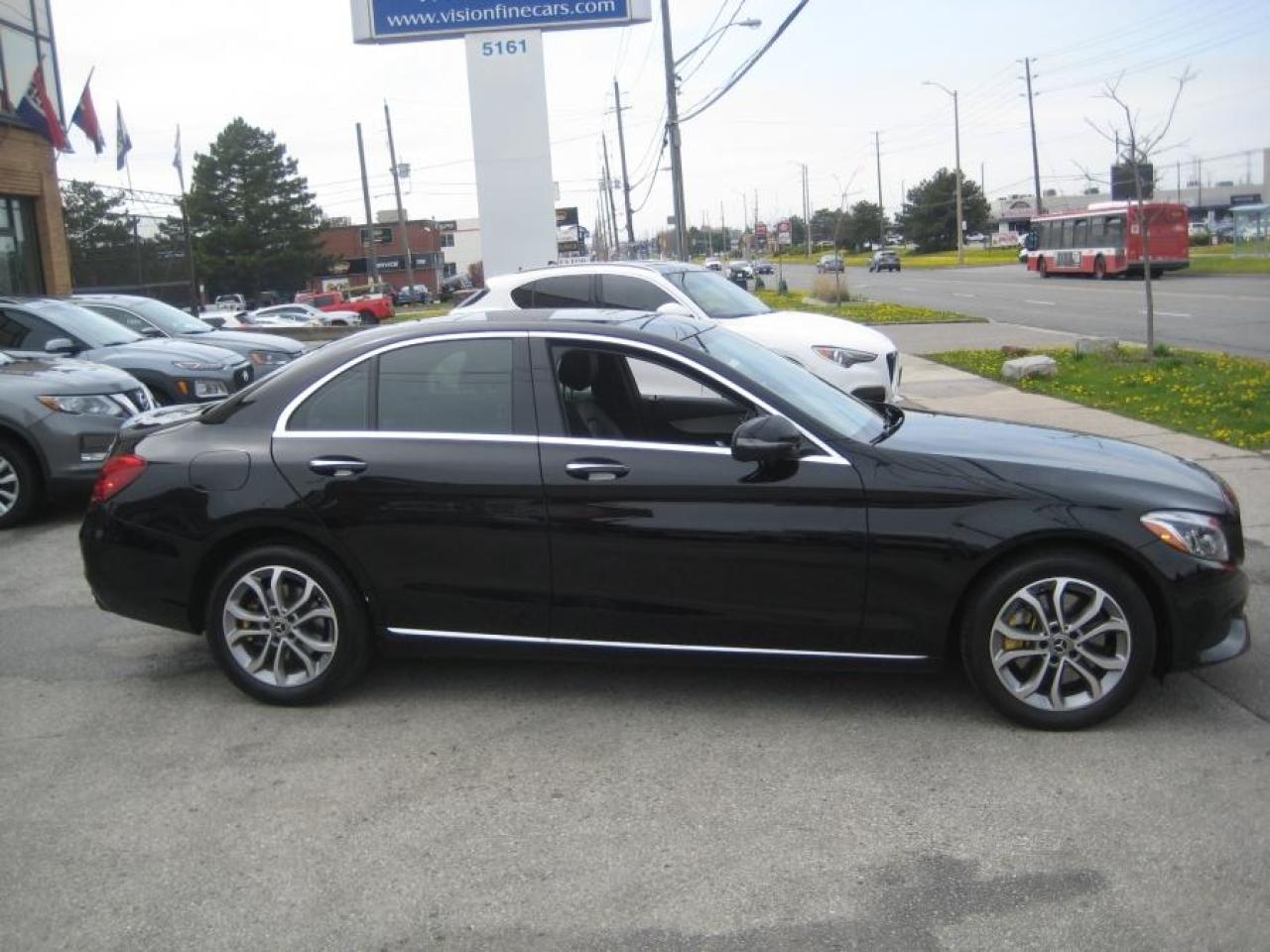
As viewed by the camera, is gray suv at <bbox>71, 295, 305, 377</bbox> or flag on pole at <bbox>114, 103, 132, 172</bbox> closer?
gray suv at <bbox>71, 295, 305, 377</bbox>

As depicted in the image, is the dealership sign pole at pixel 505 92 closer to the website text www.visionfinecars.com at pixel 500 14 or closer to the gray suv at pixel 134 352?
the website text www.visionfinecars.com at pixel 500 14

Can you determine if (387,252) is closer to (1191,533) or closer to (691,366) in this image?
(691,366)

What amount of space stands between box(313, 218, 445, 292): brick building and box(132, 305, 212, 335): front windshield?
8587cm

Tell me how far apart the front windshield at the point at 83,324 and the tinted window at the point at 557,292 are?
13.3 feet

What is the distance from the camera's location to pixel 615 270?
452 inches

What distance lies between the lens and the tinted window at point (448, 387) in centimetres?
498

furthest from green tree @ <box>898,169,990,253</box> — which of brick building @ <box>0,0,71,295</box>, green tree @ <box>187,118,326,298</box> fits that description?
brick building @ <box>0,0,71,295</box>

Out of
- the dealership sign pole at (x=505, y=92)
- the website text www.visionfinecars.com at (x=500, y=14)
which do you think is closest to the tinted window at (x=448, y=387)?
the dealership sign pole at (x=505, y=92)

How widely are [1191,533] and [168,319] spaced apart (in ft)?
42.7

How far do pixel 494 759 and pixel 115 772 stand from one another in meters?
1.42

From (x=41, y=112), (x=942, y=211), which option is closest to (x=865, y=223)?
(x=942, y=211)

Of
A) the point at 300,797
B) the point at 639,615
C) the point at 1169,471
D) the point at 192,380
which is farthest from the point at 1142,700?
the point at 192,380

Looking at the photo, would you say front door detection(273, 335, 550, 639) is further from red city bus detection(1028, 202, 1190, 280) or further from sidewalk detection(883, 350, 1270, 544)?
red city bus detection(1028, 202, 1190, 280)

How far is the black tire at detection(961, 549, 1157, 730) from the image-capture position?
445cm
